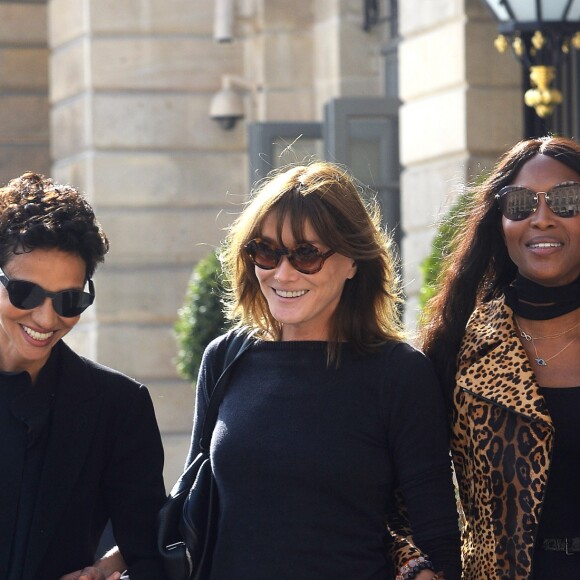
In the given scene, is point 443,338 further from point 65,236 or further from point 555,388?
point 65,236

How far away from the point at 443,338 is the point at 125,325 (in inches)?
403

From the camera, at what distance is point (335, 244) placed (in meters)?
4.16

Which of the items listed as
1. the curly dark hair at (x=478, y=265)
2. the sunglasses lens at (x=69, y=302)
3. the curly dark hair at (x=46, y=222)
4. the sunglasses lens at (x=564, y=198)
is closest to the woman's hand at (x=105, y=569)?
the sunglasses lens at (x=69, y=302)

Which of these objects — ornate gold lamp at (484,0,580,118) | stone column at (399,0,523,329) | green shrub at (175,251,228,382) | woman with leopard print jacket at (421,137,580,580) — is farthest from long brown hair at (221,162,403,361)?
green shrub at (175,251,228,382)

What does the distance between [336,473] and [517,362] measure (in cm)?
66

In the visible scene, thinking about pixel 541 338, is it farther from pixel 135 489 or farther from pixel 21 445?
pixel 21 445

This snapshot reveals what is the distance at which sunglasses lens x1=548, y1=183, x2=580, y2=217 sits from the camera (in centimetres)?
431

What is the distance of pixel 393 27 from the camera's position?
1322 cm

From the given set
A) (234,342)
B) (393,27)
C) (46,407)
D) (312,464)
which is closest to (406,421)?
(312,464)

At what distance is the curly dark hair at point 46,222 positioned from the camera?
4.14m

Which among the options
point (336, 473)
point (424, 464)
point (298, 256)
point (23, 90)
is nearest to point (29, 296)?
point (298, 256)

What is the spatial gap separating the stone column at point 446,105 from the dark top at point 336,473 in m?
5.21

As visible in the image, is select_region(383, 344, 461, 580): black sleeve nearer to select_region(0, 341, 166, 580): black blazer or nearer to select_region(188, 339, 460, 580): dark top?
select_region(188, 339, 460, 580): dark top

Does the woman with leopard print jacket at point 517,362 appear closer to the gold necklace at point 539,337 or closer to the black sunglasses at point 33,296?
the gold necklace at point 539,337
